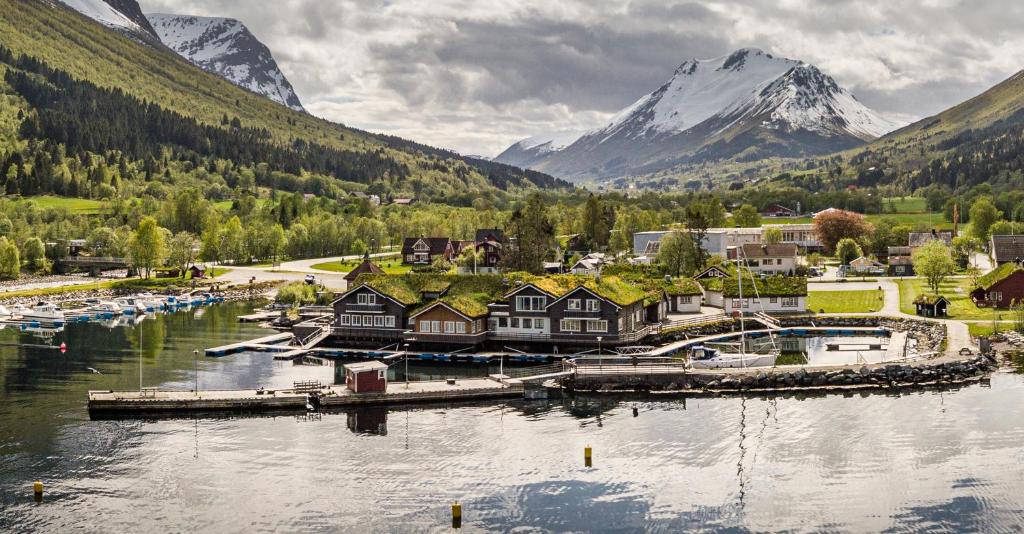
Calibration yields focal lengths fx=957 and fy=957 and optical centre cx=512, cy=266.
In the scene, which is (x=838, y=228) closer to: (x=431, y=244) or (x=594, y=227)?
(x=594, y=227)

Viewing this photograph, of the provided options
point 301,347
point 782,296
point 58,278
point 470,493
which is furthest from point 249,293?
point 470,493

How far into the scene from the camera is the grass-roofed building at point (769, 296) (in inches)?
3703

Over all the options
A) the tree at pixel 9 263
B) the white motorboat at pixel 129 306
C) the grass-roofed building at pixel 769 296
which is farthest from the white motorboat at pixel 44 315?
the grass-roofed building at pixel 769 296

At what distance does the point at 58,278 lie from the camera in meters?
147

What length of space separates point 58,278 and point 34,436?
106m

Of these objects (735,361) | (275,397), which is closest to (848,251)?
(735,361)

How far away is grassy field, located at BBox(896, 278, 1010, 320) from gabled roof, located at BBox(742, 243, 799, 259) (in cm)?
1611

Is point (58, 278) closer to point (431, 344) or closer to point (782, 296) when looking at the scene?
point (431, 344)

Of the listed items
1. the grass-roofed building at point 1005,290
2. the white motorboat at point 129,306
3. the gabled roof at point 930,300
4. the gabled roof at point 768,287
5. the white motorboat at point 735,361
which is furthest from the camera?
the white motorboat at point 129,306

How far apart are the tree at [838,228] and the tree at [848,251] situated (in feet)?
48.3

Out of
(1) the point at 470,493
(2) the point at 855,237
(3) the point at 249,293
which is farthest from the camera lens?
(2) the point at 855,237

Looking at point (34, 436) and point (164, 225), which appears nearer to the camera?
point (34, 436)

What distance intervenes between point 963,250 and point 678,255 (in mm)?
49919

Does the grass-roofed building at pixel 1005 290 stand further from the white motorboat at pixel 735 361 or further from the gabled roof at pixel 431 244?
the gabled roof at pixel 431 244
